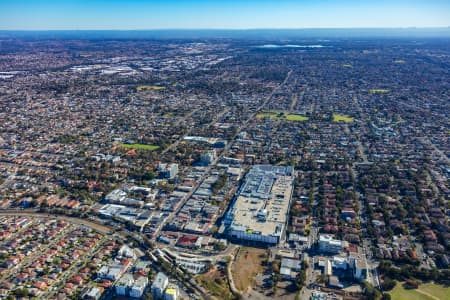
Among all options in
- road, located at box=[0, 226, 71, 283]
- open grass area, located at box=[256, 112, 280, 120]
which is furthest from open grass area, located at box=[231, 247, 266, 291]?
open grass area, located at box=[256, 112, 280, 120]

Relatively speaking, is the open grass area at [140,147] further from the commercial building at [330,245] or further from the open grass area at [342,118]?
the open grass area at [342,118]

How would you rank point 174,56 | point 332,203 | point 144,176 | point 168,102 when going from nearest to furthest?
point 332,203 → point 144,176 → point 168,102 → point 174,56

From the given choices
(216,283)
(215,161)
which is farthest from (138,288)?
(215,161)

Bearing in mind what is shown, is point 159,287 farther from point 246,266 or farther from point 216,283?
point 246,266

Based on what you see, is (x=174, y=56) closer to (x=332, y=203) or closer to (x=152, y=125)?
(x=152, y=125)

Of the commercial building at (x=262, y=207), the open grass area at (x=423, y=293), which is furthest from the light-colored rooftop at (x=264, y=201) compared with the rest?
the open grass area at (x=423, y=293)

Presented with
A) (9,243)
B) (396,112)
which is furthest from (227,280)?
(396,112)

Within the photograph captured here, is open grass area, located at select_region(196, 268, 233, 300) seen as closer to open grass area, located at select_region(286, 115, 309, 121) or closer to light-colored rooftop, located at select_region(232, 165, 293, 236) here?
light-colored rooftop, located at select_region(232, 165, 293, 236)
